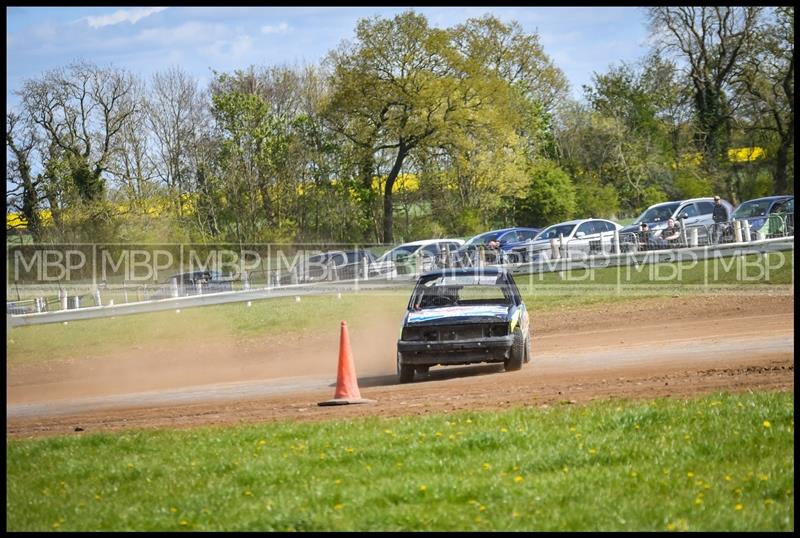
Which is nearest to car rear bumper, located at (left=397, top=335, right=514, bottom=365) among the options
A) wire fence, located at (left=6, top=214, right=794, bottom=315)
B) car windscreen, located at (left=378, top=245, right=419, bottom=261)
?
wire fence, located at (left=6, top=214, right=794, bottom=315)

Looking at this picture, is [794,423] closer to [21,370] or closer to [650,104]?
[21,370]

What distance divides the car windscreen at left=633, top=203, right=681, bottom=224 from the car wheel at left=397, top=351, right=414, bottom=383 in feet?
67.4

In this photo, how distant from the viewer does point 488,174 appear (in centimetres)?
5347

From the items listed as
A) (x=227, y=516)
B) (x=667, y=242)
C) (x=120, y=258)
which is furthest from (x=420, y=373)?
(x=120, y=258)

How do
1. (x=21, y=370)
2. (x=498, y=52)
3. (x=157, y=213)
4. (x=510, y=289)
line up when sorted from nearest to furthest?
(x=510, y=289) → (x=21, y=370) → (x=157, y=213) → (x=498, y=52)

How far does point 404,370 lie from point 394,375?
1706 millimetres

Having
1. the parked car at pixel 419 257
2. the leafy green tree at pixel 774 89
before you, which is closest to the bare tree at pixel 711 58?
the leafy green tree at pixel 774 89

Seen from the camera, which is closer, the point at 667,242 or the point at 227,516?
the point at 227,516

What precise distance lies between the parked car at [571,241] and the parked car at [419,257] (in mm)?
2163

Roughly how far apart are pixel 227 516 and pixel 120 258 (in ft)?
114

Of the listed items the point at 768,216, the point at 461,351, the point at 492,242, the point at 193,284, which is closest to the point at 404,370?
the point at 461,351

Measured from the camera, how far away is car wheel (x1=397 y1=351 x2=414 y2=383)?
15617mm

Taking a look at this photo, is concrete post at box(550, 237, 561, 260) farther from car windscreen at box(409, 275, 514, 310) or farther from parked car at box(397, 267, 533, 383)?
parked car at box(397, 267, 533, 383)

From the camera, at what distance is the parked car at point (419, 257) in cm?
3472
